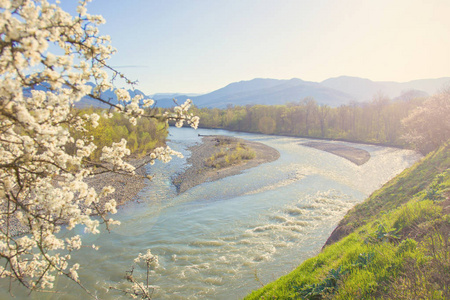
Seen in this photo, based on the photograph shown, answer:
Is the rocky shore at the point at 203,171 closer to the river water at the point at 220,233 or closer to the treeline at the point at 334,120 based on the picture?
the river water at the point at 220,233

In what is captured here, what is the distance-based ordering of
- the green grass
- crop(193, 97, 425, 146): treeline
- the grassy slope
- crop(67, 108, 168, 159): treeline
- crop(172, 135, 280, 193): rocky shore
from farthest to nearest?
crop(193, 97, 425, 146): treeline
the green grass
crop(67, 108, 168, 159): treeline
crop(172, 135, 280, 193): rocky shore
the grassy slope

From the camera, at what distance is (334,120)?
249 ft

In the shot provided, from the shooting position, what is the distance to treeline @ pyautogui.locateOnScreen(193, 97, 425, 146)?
61.0 meters

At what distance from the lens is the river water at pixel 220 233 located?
9.75 meters

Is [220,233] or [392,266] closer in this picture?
[392,266]

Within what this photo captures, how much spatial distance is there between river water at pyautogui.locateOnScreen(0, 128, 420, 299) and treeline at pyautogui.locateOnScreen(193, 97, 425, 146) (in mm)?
42381

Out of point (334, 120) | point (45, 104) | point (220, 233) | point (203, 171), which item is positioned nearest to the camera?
point (45, 104)

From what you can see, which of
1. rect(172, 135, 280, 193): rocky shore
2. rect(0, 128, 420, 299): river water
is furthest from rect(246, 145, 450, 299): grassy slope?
rect(172, 135, 280, 193): rocky shore

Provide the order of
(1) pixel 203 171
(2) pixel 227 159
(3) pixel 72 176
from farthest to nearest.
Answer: (2) pixel 227 159 → (1) pixel 203 171 → (3) pixel 72 176

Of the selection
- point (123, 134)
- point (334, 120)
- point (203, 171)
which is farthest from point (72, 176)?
point (334, 120)

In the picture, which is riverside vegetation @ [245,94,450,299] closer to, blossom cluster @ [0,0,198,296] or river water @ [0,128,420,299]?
river water @ [0,128,420,299]

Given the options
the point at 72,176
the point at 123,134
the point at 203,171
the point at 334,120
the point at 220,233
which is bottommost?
the point at 220,233

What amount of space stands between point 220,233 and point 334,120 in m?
72.5

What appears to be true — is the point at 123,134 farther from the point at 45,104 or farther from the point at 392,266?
the point at 392,266
